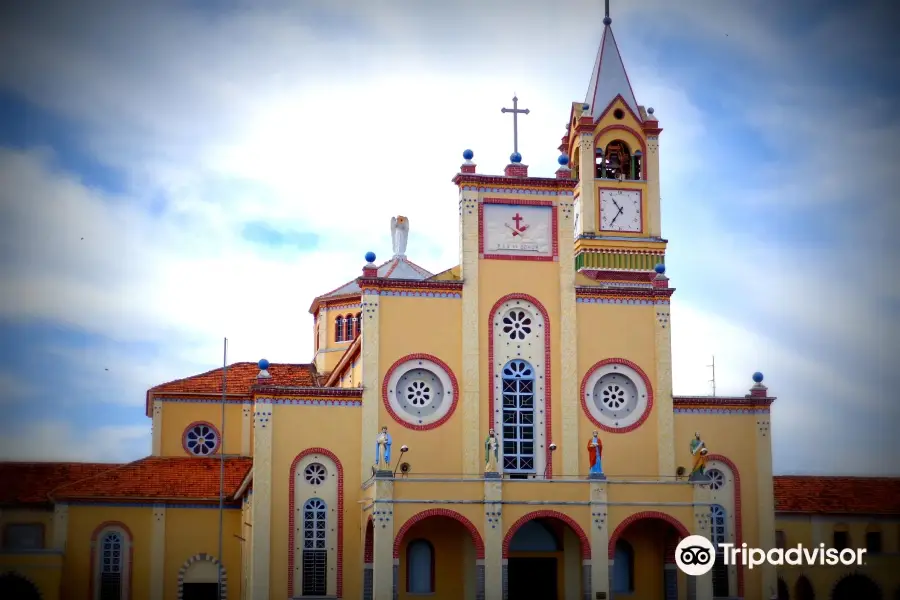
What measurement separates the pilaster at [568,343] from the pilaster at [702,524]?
4.54 meters

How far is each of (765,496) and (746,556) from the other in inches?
92.6

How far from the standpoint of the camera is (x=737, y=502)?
51844 mm

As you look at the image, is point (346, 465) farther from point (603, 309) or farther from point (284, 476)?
point (603, 309)

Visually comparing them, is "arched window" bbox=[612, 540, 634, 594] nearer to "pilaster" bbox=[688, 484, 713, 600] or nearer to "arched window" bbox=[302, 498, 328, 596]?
"pilaster" bbox=[688, 484, 713, 600]

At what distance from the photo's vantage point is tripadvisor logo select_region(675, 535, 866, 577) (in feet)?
157

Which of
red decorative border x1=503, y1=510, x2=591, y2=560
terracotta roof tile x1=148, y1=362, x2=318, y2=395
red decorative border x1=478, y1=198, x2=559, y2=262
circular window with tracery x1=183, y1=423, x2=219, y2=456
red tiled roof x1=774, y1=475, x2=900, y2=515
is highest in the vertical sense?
red decorative border x1=478, y1=198, x2=559, y2=262

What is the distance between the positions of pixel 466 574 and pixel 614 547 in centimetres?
527

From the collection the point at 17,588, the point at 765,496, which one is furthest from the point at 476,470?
the point at 17,588

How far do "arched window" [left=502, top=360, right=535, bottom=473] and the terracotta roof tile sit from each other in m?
11.5

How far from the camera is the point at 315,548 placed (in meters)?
49.0

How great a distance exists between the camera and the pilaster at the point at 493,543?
152 ft

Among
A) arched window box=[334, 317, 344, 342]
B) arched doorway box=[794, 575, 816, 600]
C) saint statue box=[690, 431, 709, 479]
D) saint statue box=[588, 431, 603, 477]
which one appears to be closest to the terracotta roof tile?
arched window box=[334, 317, 344, 342]

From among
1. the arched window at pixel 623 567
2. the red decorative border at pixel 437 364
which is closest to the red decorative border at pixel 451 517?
the red decorative border at pixel 437 364

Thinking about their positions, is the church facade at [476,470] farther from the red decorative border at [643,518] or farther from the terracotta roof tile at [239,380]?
the terracotta roof tile at [239,380]
